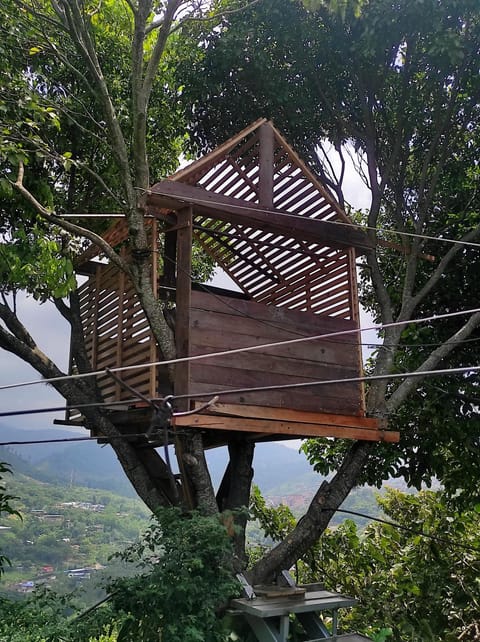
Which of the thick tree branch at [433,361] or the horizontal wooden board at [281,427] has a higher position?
the thick tree branch at [433,361]

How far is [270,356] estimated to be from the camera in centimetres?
595

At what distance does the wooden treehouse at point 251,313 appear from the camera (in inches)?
219

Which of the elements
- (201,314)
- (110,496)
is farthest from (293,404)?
(110,496)

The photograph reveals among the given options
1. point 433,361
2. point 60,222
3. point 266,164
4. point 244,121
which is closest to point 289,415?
point 433,361

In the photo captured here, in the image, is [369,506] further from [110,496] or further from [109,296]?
[109,296]

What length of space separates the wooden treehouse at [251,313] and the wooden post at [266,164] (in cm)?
1

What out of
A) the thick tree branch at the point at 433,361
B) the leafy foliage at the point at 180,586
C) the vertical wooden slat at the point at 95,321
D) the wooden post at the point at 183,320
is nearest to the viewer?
the leafy foliage at the point at 180,586

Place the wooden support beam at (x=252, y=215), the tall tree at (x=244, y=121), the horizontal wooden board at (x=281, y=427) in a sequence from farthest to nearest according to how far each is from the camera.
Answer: the tall tree at (x=244, y=121) < the wooden support beam at (x=252, y=215) < the horizontal wooden board at (x=281, y=427)

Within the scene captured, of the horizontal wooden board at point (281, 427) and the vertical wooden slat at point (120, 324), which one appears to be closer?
the horizontal wooden board at point (281, 427)

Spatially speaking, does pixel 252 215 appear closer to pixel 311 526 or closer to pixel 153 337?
pixel 153 337

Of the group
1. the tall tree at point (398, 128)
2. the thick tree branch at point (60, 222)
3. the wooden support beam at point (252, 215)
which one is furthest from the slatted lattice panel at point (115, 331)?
the tall tree at point (398, 128)

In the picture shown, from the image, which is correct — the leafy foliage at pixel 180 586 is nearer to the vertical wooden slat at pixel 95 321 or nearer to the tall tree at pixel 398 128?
the vertical wooden slat at pixel 95 321

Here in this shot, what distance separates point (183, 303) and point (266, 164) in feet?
6.44

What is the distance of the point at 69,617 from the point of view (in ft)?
17.9
